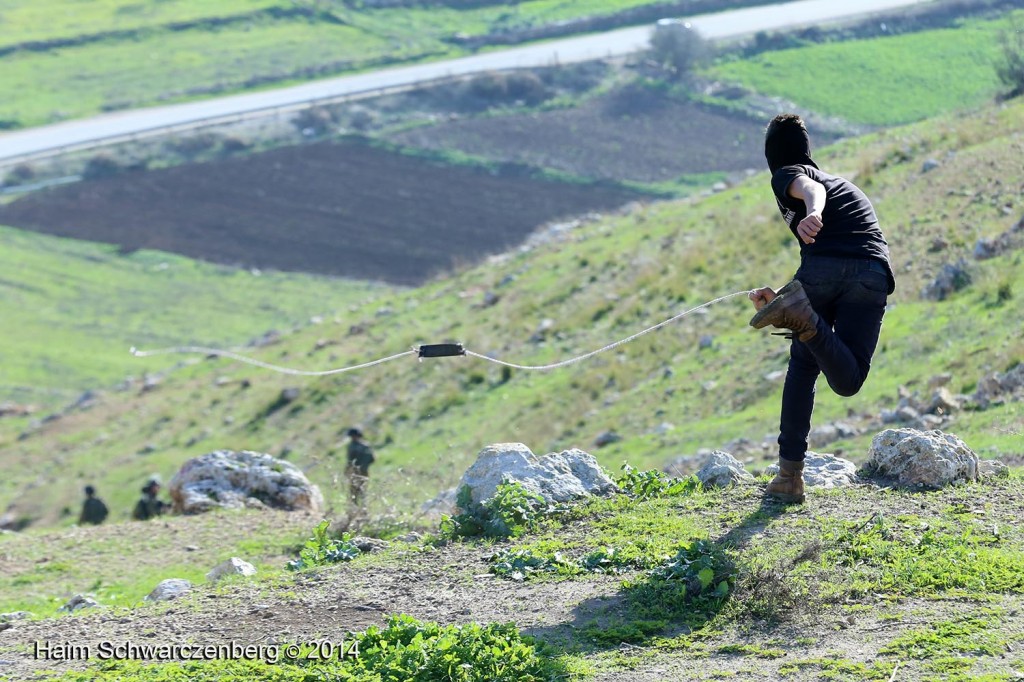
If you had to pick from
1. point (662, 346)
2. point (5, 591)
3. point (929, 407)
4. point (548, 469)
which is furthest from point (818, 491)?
point (662, 346)

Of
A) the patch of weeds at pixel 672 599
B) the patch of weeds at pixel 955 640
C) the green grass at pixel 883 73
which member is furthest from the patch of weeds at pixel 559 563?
the green grass at pixel 883 73

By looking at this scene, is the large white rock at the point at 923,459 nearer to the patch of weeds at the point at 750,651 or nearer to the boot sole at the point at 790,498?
the boot sole at the point at 790,498

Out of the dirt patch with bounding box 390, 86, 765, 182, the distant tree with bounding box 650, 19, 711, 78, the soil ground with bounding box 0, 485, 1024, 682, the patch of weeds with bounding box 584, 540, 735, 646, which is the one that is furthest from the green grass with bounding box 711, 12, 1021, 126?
the patch of weeds with bounding box 584, 540, 735, 646

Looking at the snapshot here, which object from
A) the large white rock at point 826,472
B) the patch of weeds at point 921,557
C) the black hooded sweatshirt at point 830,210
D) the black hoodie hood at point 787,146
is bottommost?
the large white rock at point 826,472

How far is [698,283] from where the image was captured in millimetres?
22328

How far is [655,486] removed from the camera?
848cm

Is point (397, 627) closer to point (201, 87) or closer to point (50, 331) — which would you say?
point (50, 331)

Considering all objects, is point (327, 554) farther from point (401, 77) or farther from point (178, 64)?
point (178, 64)

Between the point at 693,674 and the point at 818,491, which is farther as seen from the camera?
the point at 818,491

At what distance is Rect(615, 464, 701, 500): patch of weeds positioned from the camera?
8414 mm

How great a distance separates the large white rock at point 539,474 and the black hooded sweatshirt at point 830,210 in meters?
2.16

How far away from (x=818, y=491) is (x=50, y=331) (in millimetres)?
34783

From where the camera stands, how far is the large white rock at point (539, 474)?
8.46 meters

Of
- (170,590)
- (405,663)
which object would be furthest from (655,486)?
(170,590)
